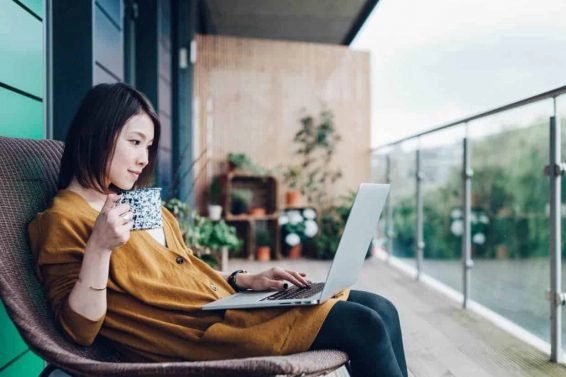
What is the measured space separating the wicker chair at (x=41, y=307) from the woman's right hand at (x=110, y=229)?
0.18 meters

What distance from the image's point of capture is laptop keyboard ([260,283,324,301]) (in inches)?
41.3

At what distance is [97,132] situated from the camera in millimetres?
1041

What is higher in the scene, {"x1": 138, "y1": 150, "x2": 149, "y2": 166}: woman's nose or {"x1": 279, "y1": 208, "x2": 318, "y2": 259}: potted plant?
{"x1": 138, "y1": 150, "x2": 149, "y2": 166}: woman's nose

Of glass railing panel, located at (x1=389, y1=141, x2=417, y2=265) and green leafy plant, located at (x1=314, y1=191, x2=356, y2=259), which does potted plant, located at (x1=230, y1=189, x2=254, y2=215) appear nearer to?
green leafy plant, located at (x1=314, y1=191, x2=356, y2=259)

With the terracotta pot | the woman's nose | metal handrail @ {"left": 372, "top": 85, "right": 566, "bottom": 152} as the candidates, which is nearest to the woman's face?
the woman's nose

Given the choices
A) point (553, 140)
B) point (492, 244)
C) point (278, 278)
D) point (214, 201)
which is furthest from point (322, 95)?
point (278, 278)

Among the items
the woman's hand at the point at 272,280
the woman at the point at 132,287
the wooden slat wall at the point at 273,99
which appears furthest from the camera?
the wooden slat wall at the point at 273,99

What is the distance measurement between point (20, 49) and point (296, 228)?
12.4 feet

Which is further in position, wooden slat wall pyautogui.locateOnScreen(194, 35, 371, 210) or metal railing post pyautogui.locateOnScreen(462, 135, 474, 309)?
wooden slat wall pyautogui.locateOnScreen(194, 35, 371, 210)

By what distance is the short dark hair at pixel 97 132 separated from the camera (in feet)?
3.43

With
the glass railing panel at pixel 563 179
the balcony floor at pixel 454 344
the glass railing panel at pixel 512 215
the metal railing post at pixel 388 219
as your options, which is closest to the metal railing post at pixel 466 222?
the glass railing panel at pixel 512 215

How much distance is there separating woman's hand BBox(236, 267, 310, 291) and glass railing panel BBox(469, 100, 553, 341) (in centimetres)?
150

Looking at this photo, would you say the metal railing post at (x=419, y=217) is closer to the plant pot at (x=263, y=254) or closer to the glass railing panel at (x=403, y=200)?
the glass railing panel at (x=403, y=200)

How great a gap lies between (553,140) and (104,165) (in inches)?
72.5
